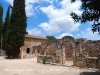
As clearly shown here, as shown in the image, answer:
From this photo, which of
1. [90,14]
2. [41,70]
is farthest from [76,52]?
[90,14]

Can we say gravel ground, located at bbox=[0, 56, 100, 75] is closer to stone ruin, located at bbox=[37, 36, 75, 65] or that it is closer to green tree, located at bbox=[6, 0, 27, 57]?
stone ruin, located at bbox=[37, 36, 75, 65]

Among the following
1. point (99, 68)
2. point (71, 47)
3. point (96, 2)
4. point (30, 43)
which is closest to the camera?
point (96, 2)

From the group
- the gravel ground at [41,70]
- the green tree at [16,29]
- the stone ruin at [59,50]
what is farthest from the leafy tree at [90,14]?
the green tree at [16,29]

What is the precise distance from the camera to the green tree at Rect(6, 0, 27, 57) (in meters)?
25.9

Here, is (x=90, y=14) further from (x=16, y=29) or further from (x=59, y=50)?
(x=16, y=29)

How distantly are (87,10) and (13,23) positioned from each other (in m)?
19.1

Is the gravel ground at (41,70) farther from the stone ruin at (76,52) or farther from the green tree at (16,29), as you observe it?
the green tree at (16,29)

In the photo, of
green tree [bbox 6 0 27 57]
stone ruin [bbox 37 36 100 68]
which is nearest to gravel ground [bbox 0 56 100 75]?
stone ruin [bbox 37 36 100 68]

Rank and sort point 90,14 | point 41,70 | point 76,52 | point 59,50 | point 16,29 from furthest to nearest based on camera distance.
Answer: point 16,29
point 59,50
point 76,52
point 41,70
point 90,14

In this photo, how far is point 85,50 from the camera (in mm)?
21016

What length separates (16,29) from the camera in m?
26.0

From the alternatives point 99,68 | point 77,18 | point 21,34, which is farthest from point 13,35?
point 77,18

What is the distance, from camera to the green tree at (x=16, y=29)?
25.9 metres

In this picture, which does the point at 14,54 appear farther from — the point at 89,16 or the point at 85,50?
the point at 89,16
